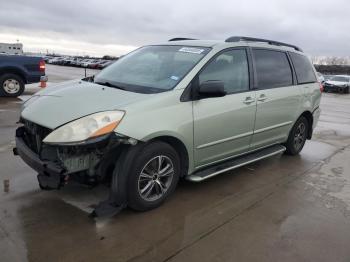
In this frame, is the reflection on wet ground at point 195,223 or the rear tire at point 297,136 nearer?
the reflection on wet ground at point 195,223

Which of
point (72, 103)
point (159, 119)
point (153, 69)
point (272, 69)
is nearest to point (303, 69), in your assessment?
point (272, 69)

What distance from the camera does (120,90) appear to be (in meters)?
4.04

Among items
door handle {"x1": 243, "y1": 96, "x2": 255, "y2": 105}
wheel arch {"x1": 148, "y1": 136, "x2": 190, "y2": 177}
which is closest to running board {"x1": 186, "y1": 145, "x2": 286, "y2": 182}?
wheel arch {"x1": 148, "y1": 136, "x2": 190, "y2": 177}

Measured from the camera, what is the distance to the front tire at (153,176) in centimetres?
360

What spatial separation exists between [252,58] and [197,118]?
1.46m

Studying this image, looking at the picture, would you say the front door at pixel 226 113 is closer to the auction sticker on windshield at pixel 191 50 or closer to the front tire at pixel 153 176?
the auction sticker on windshield at pixel 191 50

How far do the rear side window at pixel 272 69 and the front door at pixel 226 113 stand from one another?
0.29 meters

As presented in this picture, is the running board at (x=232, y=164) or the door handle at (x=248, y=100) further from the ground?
the door handle at (x=248, y=100)

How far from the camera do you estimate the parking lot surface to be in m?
3.17

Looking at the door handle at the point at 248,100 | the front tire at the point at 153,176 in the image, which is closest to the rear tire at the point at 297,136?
the door handle at the point at 248,100

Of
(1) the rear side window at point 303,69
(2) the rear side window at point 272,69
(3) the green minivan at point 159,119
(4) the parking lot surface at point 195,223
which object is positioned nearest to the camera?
(4) the parking lot surface at point 195,223

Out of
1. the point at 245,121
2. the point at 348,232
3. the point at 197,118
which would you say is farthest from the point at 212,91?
the point at 348,232

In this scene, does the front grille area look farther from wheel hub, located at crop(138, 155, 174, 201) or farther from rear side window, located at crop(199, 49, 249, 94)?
rear side window, located at crop(199, 49, 249, 94)

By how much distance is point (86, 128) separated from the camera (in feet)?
11.2
